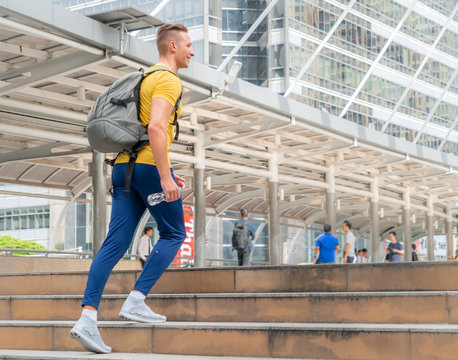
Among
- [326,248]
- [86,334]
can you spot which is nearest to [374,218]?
[326,248]

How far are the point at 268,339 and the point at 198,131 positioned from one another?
52.3ft

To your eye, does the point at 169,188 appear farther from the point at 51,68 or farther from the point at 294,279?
the point at 51,68

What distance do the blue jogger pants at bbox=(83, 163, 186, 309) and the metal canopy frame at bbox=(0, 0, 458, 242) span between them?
5842 mm

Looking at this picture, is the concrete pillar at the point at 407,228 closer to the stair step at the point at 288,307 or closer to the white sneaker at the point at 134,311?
the stair step at the point at 288,307

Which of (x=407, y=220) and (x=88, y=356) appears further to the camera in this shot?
(x=407, y=220)

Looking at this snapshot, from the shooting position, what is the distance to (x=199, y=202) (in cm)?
2156

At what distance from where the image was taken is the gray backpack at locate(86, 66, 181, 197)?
4.70m

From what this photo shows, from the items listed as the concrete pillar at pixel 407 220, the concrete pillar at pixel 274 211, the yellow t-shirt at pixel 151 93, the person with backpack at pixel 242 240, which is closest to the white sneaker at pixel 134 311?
the yellow t-shirt at pixel 151 93

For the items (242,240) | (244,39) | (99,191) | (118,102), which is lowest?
(242,240)

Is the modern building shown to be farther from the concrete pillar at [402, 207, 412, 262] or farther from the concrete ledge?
the concrete ledge

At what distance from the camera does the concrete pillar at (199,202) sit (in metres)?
20.7

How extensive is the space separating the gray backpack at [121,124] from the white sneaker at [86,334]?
80 cm

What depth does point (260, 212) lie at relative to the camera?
120 ft

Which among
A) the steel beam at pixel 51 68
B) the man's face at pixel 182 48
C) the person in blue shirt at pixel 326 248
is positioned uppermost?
the steel beam at pixel 51 68
